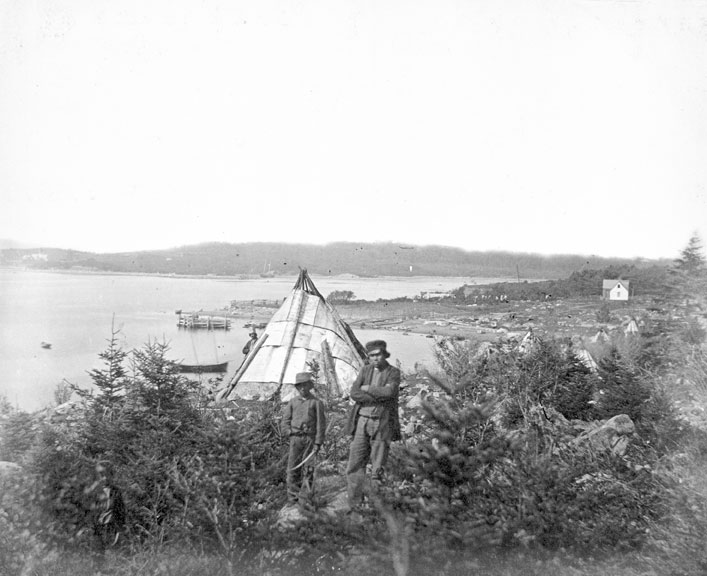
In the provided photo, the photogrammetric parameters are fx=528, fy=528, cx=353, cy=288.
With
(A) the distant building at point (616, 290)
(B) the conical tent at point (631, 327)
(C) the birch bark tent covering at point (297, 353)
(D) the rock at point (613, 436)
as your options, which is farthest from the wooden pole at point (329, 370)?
(A) the distant building at point (616, 290)

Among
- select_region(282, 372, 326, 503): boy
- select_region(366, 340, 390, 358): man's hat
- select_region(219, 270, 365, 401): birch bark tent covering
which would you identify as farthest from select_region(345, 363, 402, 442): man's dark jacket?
select_region(219, 270, 365, 401): birch bark tent covering

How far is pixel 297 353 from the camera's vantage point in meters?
9.54

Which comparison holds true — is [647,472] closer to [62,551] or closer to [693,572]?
[693,572]

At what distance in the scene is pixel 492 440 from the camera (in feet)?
14.2

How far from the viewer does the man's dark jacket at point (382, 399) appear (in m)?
4.75

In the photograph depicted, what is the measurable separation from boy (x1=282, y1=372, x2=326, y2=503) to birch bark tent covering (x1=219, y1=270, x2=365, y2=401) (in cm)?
357

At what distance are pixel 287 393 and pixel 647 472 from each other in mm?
5667

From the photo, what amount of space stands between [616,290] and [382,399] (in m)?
14.3

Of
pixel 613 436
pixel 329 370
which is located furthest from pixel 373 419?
pixel 329 370

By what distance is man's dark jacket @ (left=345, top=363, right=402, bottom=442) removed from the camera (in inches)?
187

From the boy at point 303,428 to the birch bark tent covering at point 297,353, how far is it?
357 cm

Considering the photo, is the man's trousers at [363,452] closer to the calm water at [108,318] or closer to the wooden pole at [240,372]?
the calm water at [108,318]

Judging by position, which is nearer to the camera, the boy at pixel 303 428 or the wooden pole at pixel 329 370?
the boy at pixel 303 428

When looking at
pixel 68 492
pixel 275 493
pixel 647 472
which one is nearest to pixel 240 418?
pixel 275 493
